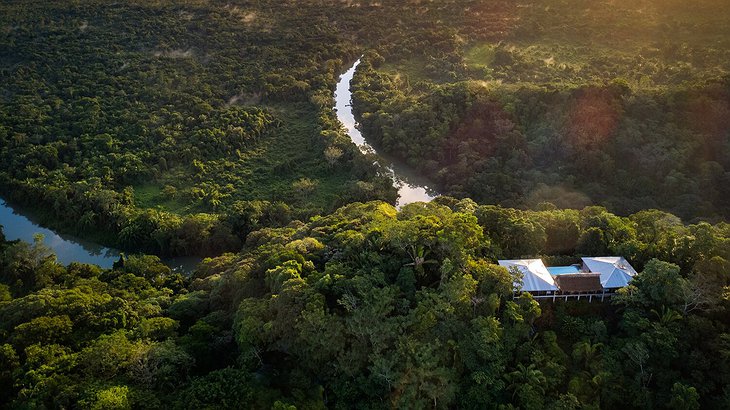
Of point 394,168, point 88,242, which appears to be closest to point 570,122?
point 394,168

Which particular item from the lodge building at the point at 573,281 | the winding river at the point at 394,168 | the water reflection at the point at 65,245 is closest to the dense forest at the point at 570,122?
the winding river at the point at 394,168

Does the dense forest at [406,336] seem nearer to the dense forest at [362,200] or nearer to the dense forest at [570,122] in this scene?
the dense forest at [362,200]

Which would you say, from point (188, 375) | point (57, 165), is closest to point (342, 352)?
point (188, 375)

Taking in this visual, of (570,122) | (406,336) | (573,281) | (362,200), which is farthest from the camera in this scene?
(570,122)

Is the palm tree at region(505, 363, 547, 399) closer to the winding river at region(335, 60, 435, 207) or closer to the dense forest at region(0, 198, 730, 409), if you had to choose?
the dense forest at region(0, 198, 730, 409)

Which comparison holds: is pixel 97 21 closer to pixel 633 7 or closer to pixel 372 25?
pixel 372 25

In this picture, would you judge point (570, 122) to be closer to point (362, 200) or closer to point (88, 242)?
point (362, 200)
